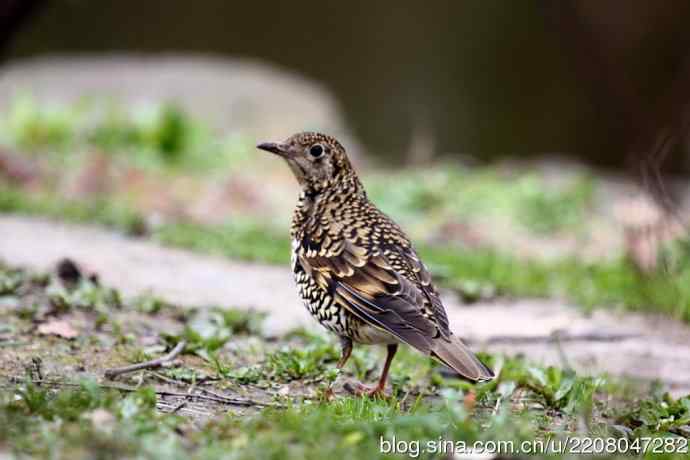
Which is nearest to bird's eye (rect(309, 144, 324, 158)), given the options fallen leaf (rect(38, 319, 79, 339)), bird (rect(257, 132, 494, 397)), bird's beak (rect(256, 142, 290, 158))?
bird (rect(257, 132, 494, 397))

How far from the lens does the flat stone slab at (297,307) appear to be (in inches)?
262

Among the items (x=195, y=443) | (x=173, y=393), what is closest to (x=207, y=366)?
(x=173, y=393)

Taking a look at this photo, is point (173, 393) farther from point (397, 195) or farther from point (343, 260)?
point (397, 195)

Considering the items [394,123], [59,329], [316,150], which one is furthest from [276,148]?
[394,123]

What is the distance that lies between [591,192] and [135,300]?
21.9ft

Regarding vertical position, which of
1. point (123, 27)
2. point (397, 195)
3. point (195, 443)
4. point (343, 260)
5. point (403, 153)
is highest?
point (123, 27)

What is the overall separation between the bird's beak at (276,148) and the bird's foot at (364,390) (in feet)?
4.03

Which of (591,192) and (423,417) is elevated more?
(591,192)

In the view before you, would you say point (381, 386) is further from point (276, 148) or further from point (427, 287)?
point (276, 148)

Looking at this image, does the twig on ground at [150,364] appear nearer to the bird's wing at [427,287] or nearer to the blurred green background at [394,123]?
the bird's wing at [427,287]

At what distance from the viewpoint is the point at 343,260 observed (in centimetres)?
535

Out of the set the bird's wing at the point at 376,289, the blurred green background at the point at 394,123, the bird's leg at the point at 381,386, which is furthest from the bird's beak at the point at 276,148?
the blurred green background at the point at 394,123

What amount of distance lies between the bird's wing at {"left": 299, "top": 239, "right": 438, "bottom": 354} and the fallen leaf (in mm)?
1310

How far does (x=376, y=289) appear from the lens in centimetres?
514
